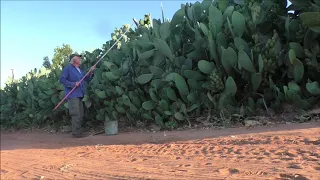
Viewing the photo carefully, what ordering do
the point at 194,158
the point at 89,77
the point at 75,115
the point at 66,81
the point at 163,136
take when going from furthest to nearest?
1. the point at 89,77
2. the point at 75,115
3. the point at 66,81
4. the point at 163,136
5. the point at 194,158

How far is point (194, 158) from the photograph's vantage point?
14.0 feet

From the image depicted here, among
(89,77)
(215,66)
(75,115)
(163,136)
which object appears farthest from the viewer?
(89,77)

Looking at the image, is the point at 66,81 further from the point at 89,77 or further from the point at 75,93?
the point at 89,77

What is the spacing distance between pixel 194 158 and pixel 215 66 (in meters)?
2.90

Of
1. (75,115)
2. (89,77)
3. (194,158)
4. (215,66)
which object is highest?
(89,77)

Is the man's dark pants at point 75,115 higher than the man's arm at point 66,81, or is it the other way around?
the man's arm at point 66,81

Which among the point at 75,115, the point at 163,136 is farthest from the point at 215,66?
the point at 75,115

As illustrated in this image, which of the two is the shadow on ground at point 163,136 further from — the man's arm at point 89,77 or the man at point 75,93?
the man's arm at point 89,77

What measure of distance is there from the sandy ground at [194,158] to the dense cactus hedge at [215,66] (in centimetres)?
75

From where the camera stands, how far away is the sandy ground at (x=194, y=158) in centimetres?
346

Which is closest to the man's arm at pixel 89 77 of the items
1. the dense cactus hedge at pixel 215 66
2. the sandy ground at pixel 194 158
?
the dense cactus hedge at pixel 215 66

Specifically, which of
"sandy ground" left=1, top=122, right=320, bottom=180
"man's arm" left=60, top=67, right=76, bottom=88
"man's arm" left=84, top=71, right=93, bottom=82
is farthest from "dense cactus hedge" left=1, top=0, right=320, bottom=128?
"sandy ground" left=1, top=122, right=320, bottom=180

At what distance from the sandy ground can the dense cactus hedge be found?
0.75 metres

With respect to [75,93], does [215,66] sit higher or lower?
higher
